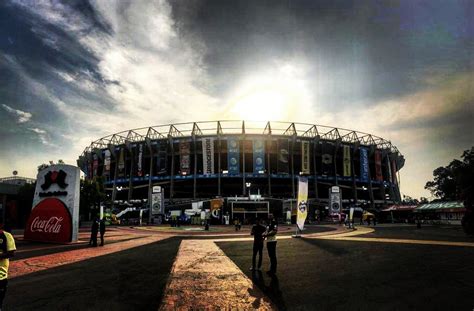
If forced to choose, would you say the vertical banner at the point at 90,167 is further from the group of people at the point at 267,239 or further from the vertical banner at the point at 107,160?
the group of people at the point at 267,239

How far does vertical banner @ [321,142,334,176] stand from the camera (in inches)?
3091

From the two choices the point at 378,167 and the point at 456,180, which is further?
the point at 378,167

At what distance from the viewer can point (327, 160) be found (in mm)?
78562

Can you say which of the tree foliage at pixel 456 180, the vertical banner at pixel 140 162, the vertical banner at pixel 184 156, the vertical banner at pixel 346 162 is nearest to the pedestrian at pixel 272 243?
the tree foliage at pixel 456 180

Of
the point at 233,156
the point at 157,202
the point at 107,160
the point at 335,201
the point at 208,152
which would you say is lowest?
the point at 335,201

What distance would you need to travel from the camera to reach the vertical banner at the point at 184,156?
7369 centimetres

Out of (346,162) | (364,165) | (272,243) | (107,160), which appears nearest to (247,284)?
(272,243)

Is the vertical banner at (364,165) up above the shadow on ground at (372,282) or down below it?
above

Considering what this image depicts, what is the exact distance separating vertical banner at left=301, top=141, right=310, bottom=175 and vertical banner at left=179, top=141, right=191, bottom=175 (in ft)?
94.5

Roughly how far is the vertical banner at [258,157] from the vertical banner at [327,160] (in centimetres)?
1725

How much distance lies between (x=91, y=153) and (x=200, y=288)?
303 feet

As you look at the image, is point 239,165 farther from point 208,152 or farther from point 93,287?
point 93,287

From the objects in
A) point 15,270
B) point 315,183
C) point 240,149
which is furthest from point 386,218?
point 15,270

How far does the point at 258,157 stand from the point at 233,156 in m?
6.23
